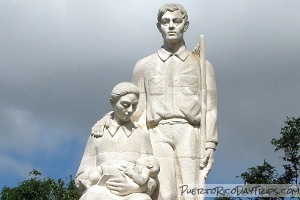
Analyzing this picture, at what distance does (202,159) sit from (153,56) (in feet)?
6.35

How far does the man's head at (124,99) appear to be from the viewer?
11.3 m

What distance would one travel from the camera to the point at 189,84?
40.1ft

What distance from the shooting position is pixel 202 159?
11.9 metres

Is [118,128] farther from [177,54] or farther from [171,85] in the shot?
[177,54]

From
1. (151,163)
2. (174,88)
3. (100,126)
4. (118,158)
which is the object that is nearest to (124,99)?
(100,126)

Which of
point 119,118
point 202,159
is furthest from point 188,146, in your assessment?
point 119,118

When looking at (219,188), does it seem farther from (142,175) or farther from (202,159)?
(142,175)

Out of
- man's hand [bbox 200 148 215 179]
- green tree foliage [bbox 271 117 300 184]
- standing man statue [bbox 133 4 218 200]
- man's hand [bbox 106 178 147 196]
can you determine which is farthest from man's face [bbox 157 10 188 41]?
green tree foliage [bbox 271 117 300 184]

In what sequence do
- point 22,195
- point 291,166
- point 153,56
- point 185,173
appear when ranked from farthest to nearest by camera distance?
point 22,195
point 291,166
point 153,56
point 185,173

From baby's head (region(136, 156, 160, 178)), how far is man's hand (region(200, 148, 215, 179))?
106cm

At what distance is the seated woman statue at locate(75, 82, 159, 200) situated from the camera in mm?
10859

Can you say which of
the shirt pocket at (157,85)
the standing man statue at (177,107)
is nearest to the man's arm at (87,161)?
the standing man statue at (177,107)

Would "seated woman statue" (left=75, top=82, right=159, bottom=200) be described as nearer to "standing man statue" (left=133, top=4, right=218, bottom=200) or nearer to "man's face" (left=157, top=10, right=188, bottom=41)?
"standing man statue" (left=133, top=4, right=218, bottom=200)

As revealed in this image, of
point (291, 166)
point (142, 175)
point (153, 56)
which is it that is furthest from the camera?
point (291, 166)
